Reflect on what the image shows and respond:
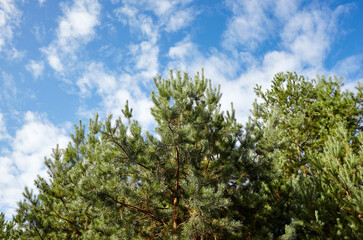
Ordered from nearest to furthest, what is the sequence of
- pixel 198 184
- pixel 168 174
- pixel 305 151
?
pixel 198 184, pixel 168 174, pixel 305 151

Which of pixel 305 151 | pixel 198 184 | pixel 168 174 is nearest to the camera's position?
pixel 198 184

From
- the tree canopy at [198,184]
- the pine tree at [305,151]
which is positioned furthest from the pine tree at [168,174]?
the pine tree at [305,151]

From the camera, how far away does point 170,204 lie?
672cm

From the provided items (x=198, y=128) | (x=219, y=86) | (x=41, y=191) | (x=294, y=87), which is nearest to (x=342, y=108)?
(x=294, y=87)

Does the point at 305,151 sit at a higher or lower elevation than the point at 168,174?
higher

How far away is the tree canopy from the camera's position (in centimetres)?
534

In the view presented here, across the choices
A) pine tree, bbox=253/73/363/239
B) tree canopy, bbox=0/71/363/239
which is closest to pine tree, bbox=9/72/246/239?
tree canopy, bbox=0/71/363/239

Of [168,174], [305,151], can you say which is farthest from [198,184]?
A: [305,151]

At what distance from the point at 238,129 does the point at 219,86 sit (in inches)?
67.3

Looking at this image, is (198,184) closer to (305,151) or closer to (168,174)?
(168,174)

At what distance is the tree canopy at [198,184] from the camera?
5.34 m

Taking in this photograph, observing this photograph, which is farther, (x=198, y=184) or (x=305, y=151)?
(x=305, y=151)

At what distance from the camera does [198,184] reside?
4.76 m

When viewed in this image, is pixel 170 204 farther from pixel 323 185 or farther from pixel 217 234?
pixel 323 185
